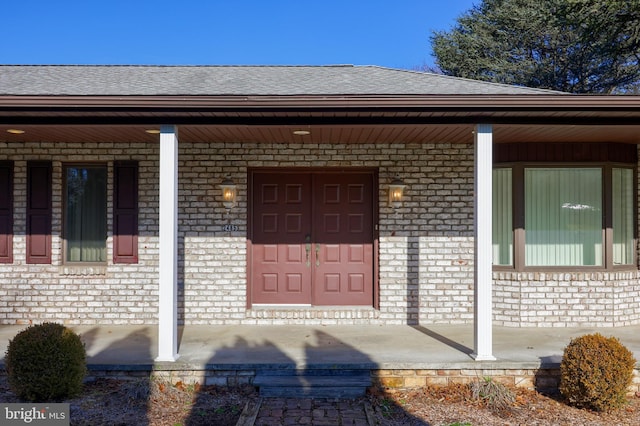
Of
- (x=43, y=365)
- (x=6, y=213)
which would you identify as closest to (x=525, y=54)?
(x=6, y=213)

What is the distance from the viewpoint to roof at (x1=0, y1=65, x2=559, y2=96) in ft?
19.2

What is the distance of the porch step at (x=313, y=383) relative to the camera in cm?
507

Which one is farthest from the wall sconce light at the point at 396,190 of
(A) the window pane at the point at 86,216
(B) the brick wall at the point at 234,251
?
(A) the window pane at the point at 86,216

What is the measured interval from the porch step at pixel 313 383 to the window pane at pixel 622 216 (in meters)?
4.52

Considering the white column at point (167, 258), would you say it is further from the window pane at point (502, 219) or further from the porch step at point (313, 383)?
the window pane at point (502, 219)

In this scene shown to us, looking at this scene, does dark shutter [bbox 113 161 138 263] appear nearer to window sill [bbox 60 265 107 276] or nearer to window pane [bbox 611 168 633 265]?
window sill [bbox 60 265 107 276]

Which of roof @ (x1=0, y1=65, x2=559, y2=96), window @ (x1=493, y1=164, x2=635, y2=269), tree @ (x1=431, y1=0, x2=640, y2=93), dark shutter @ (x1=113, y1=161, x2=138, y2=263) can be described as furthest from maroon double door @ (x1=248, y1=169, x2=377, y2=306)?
tree @ (x1=431, y1=0, x2=640, y2=93)

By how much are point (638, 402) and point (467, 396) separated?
166cm

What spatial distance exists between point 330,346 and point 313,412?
136cm

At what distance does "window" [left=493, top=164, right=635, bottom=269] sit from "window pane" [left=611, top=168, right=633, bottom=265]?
0.6 inches

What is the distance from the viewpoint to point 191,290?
24.2 ft

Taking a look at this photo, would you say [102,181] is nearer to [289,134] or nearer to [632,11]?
[289,134]

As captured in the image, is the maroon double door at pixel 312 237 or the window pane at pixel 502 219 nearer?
the window pane at pixel 502 219

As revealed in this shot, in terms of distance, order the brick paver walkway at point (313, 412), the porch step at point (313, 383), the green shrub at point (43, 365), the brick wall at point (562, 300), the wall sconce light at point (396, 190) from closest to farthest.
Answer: the brick paver walkway at point (313, 412) < the green shrub at point (43, 365) < the porch step at point (313, 383) < the brick wall at point (562, 300) < the wall sconce light at point (396, 190)
